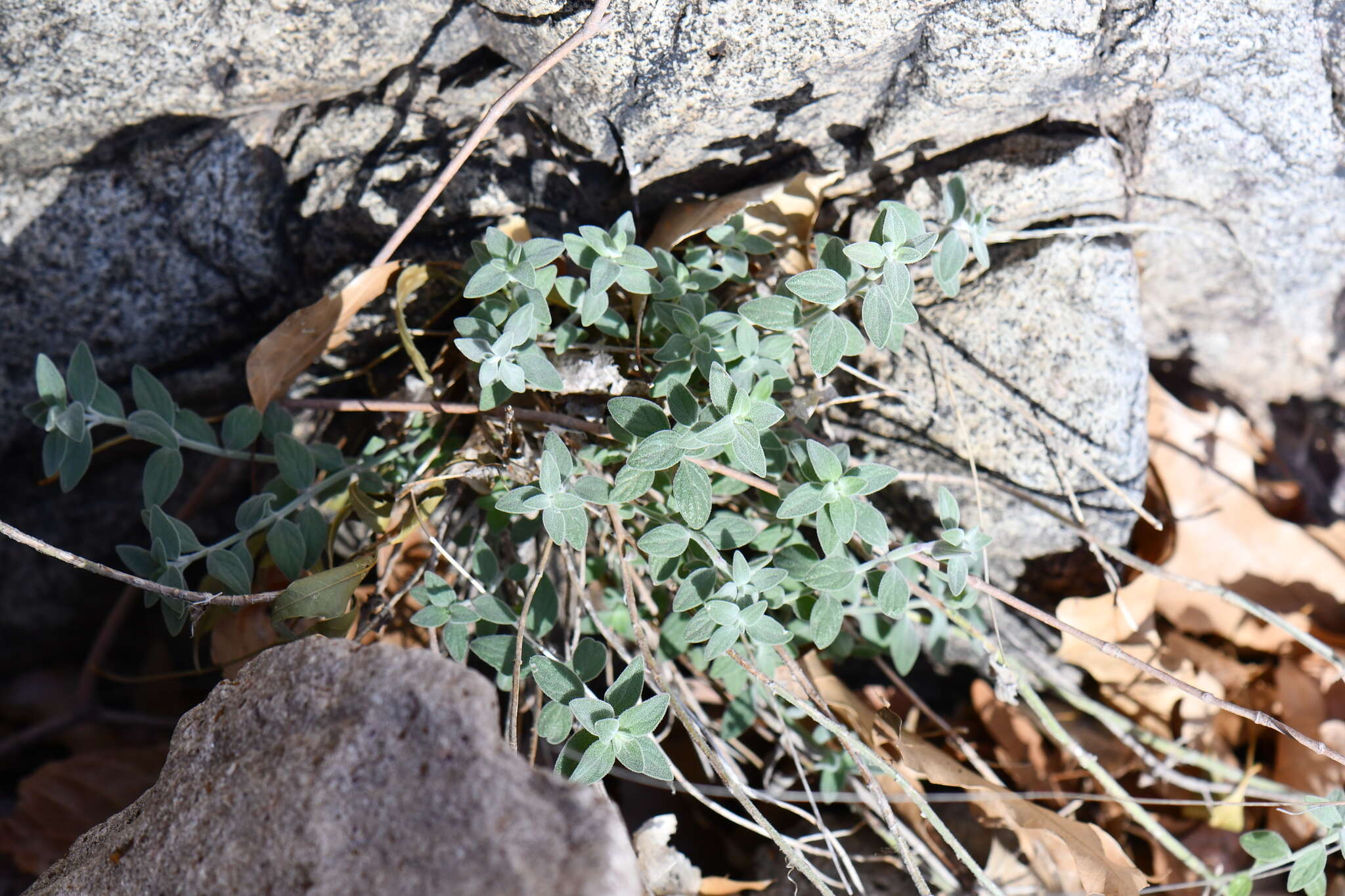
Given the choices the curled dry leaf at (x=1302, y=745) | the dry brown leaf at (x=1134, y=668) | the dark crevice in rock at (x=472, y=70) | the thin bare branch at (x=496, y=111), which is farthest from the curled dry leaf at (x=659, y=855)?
the dark crevice in rock at (x=472, y=70)

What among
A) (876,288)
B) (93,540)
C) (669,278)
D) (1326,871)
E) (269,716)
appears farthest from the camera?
(93,540)

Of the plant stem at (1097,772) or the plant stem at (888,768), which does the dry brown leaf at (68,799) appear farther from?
the plant stem at (1097,772)

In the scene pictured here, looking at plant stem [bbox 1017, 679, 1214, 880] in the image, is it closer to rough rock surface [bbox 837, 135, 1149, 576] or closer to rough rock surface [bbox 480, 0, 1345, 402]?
rough rock surface [bbox 837, 135, 1149, 576]

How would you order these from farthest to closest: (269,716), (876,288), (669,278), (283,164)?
1. (283,164)
2. (669,278)
3. (876,288)
4. (269,716)

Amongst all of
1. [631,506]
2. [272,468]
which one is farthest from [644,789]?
[272,468]

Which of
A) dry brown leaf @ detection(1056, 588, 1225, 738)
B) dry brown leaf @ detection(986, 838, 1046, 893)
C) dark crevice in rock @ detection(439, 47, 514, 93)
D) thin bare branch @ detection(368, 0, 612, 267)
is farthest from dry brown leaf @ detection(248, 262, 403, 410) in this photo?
dry brown leaf @ detection(986, 838, 1046, 893)

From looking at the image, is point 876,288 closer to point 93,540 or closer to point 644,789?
point 644,789

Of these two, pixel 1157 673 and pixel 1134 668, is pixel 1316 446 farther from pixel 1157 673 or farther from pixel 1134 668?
pixel 1157 673
